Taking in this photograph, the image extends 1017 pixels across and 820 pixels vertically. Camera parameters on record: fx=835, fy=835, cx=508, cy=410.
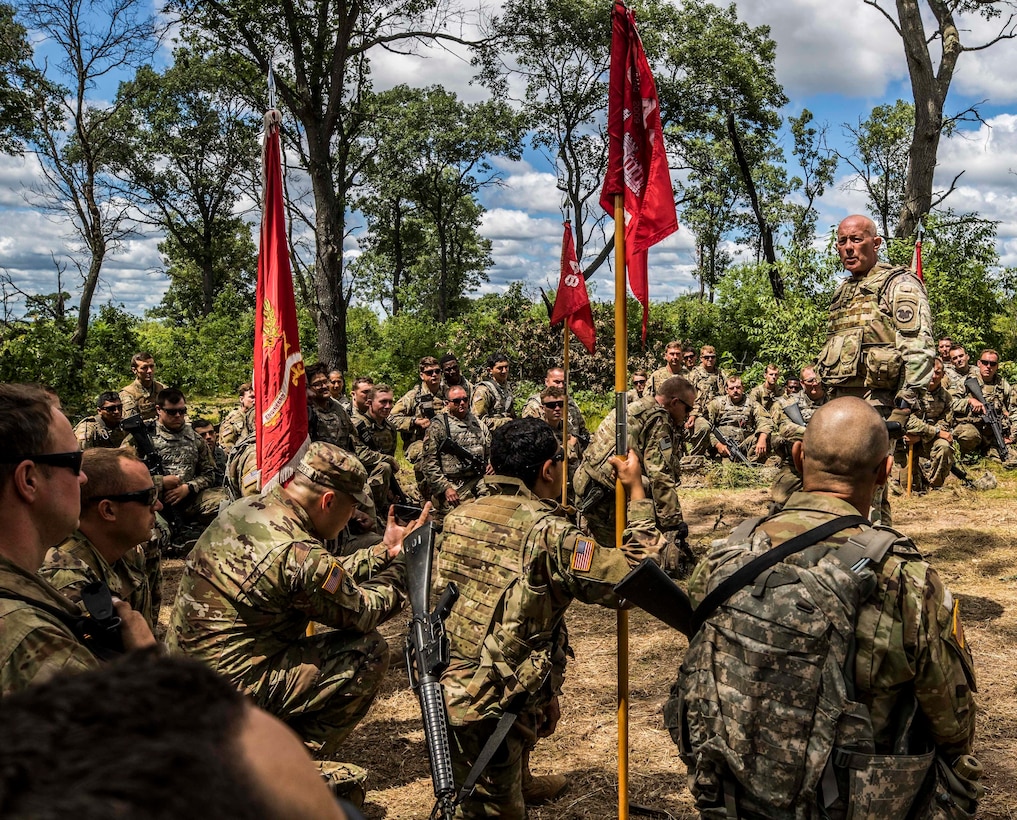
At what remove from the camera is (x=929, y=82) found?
17000mm

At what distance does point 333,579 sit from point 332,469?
0.49 metres

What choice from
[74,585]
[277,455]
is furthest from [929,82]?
[74,585]

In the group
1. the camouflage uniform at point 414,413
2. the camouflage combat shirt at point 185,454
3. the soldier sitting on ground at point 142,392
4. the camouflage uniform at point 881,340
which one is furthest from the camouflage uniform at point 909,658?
the soldier sitting on ground at point 142,392

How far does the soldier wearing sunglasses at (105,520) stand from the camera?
3.34m

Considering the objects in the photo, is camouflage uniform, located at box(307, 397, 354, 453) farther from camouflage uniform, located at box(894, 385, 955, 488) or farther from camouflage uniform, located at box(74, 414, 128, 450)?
camouflage uniform, located at box(894, 385, 955, 488)

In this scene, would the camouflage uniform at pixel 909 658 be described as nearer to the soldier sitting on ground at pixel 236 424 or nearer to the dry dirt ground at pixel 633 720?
the dry dirt ground at pixel 633 720

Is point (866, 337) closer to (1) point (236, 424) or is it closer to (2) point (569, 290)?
(2) point (569, 290)

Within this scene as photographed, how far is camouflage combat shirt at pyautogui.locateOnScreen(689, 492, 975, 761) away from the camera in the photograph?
2.43m

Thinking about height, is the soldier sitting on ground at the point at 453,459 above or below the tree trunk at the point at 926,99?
below

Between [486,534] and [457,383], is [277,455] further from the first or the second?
[457,383]

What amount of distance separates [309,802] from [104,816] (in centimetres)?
20

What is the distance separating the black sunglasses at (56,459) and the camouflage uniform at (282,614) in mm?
1279

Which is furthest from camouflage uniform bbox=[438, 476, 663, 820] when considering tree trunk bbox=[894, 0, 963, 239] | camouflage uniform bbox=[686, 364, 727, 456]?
tree trunk bbox=[894, 0, 963, 239]

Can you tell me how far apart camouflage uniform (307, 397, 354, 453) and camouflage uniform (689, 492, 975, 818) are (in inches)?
257
